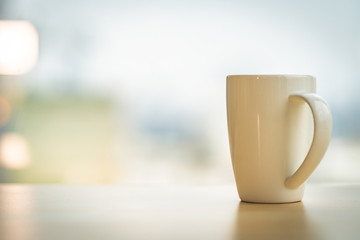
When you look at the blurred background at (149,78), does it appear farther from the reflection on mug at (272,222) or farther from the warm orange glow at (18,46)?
the reflection on mug at (272,222)

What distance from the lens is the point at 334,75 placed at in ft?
9.03

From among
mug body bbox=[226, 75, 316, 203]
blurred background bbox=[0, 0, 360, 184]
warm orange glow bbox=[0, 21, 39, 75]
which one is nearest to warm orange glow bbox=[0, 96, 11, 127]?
blurred background bbox=[0, 0, 360, 184]

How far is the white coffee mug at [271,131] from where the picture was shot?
61cm

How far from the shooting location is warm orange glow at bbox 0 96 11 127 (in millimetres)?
2854

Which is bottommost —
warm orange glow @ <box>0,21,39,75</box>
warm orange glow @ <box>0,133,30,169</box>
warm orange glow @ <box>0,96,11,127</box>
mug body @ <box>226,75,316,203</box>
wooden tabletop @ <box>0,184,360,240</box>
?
warm orange glow @ <box>0,133,30,169</box>

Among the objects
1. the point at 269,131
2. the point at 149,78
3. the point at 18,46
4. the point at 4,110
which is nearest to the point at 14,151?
the point at 4,110

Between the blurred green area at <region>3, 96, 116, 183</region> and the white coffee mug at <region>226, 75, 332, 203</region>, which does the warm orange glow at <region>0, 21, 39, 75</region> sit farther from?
the white coffee mug at <region>226, 75, 332, 203</region>

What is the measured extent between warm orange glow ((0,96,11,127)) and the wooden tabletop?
2183mm

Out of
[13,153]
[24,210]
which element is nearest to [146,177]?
[13,153]

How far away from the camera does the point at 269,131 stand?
61 cm

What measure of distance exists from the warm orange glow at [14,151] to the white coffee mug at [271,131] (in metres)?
2.34

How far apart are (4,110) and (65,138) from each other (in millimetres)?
368

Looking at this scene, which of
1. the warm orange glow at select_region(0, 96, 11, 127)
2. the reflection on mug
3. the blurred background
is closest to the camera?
the reflection on mug

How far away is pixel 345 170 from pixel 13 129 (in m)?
1.74
